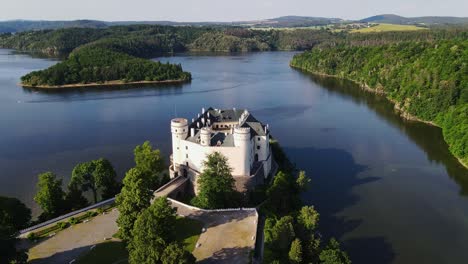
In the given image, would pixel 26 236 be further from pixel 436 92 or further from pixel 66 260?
pixel 436 92

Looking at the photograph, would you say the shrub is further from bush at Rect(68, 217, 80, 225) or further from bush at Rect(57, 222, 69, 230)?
bush at Rect(68, 217, 80, 225)

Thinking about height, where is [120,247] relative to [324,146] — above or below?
below

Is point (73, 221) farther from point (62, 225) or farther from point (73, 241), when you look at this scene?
point (73, 241)

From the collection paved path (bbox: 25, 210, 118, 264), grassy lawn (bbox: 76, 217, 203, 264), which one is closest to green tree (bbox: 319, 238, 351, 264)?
grassy lawn (bbox: 76, 217, 203, 264)

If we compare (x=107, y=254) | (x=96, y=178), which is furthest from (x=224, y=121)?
(x=107, y=254)

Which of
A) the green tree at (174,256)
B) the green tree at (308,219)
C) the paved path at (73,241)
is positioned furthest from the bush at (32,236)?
the green tree at (308,219)

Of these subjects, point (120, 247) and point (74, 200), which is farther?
point (74, 200)

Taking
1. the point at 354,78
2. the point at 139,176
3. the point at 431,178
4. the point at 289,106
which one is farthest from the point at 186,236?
the point at 354,78

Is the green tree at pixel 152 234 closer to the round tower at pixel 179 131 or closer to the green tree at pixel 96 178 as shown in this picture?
the green tree at pixel 96 178
